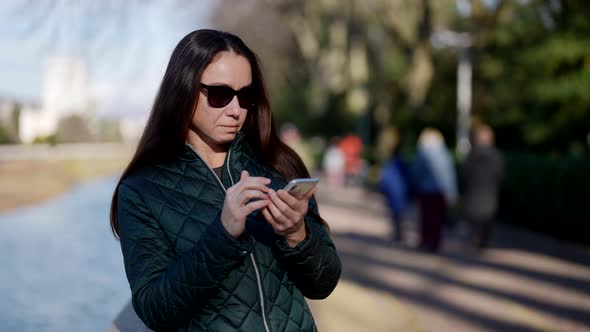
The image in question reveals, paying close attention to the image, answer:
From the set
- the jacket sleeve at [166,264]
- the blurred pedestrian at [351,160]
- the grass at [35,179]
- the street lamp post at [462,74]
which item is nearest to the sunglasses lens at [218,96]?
the jacket sleeve at [166,264]

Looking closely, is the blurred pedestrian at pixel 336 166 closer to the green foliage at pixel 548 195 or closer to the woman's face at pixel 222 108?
the green foliage at pixel 548 195

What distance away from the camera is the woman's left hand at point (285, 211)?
1794mm

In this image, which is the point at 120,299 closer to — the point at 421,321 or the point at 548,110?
the point at 421,321

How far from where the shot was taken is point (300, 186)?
1.77 m

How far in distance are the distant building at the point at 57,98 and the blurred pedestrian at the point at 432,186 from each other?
484cm

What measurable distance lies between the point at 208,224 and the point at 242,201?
26 centimetres

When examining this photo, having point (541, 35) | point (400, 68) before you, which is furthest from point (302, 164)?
point (400, 68)

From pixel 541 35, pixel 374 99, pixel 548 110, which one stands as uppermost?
pixel 541 35

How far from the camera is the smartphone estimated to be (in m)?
1.76

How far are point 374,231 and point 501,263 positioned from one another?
12.2 ft

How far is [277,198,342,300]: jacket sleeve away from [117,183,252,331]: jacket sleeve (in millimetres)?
137

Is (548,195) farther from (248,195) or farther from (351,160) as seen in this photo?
(351,160)

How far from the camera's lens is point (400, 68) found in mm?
32531

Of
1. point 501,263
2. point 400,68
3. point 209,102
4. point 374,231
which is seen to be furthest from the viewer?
point 400,68
